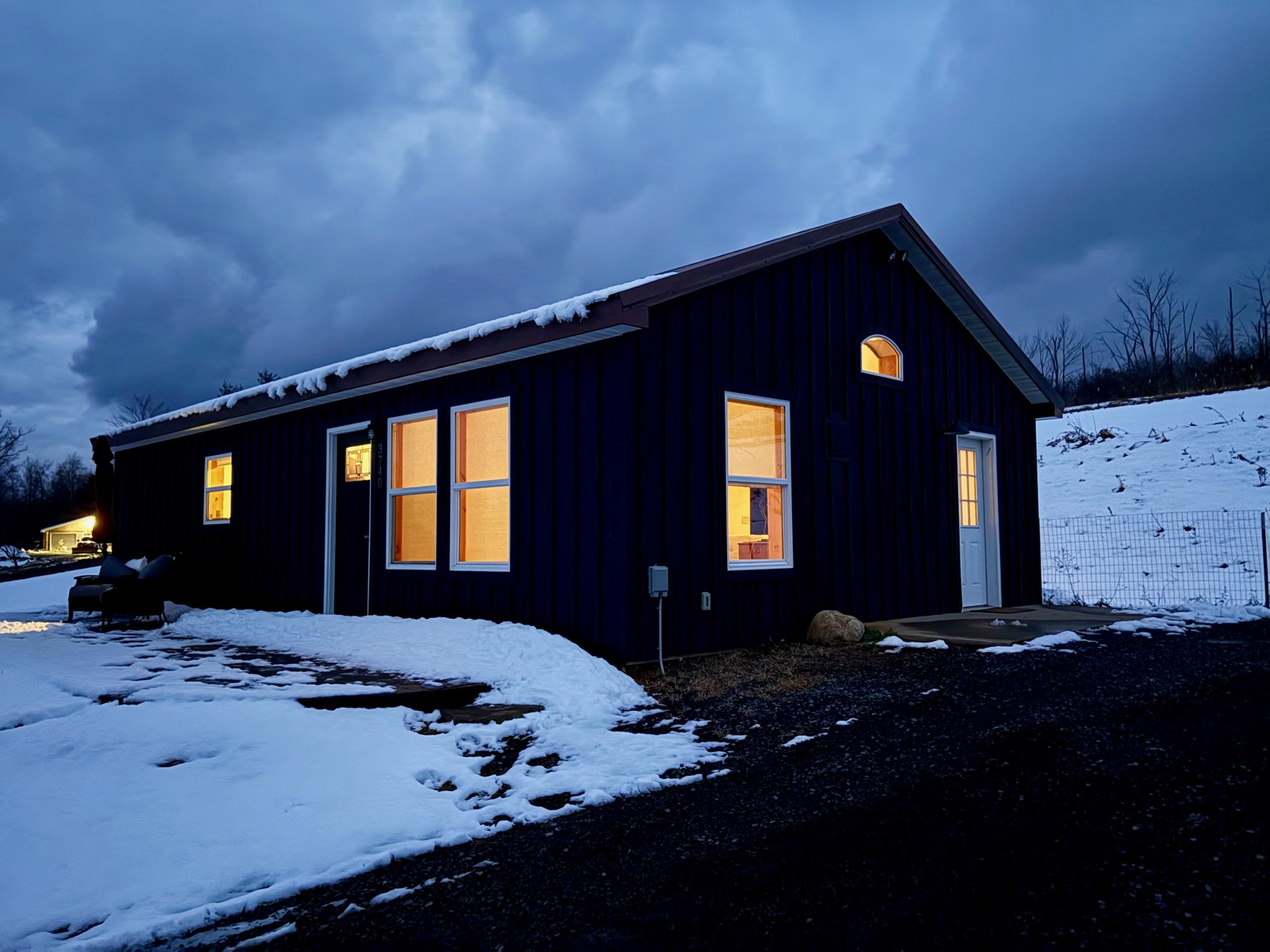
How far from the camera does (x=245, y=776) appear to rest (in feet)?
10.5

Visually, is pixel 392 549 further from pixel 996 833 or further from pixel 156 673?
pixel 996 833

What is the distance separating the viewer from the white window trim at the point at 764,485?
22.1 ft

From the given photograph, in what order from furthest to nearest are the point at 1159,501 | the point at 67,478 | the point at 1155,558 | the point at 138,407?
1. the point at 67,478
2. the point at 138,407
3. the point at 1159,501
4. the point at 1155,558

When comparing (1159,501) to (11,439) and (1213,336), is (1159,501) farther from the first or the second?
(11,439)

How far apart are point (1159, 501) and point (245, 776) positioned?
69.1ft

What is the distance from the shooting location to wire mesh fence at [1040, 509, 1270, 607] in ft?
43.9

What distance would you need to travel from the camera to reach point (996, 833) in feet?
8.15

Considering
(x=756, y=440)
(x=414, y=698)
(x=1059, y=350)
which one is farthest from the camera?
(x=1059, y=350)

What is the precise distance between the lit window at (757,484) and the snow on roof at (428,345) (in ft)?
5.49

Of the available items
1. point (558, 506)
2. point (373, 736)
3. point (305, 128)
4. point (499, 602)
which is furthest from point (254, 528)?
point (305, 128)

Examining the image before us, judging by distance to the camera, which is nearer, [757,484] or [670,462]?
[670,462]

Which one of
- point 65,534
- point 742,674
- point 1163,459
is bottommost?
point 742,674

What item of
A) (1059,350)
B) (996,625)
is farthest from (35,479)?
(1059,350)

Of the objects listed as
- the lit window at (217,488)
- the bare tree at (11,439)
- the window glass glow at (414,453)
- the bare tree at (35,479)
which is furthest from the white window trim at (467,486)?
the bare tree at (35,479)
